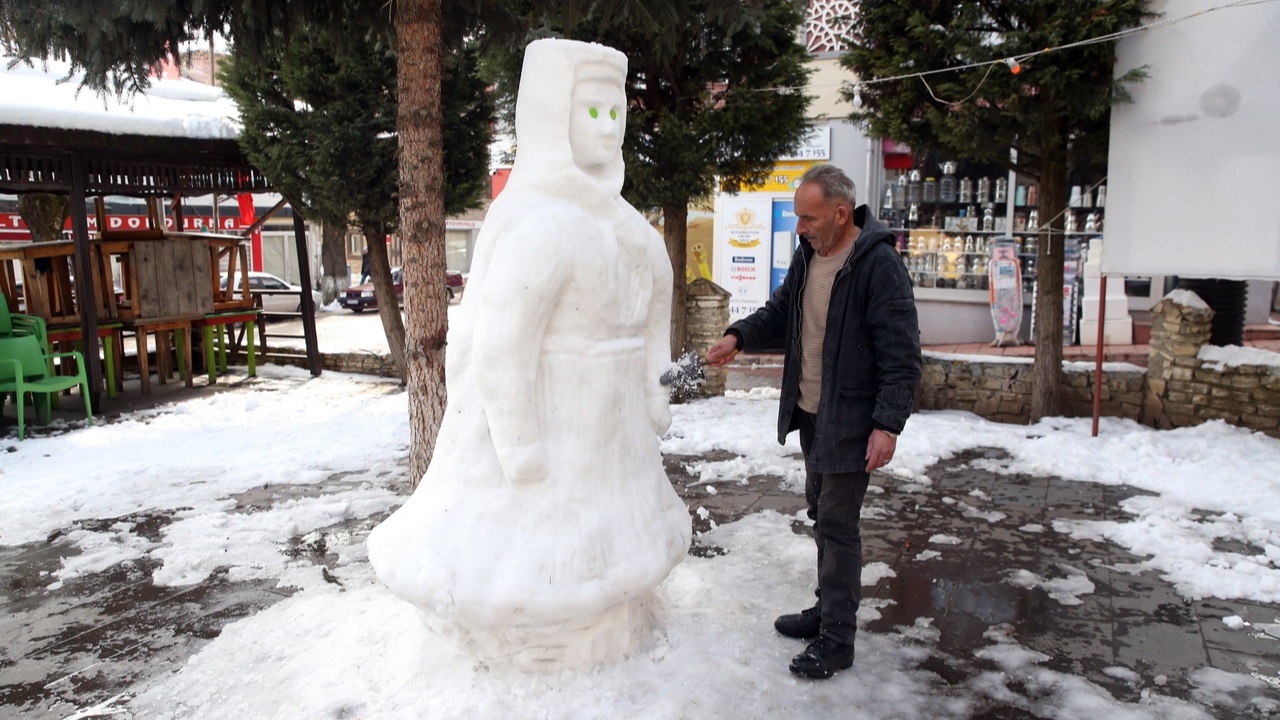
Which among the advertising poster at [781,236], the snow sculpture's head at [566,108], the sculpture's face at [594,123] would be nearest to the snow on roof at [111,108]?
the snow sculpture's head at [566,108]

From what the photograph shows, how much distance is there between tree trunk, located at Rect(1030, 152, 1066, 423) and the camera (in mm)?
7555

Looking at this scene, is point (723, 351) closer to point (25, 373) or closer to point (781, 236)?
point (25, 373)

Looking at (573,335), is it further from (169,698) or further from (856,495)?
(169,698)

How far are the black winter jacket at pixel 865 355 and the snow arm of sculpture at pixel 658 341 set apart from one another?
0.60m

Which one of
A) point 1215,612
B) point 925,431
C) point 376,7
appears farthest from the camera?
point 925,431

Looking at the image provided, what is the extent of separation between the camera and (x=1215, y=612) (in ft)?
13.1

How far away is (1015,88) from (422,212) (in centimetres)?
471

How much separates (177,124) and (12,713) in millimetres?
7600

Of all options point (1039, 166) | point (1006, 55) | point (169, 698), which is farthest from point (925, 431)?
point (169, 698)

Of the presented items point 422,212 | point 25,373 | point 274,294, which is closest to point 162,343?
point 25,373

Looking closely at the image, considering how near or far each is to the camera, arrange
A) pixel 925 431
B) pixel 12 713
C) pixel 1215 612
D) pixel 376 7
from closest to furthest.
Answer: pixel 12 713, pixel 1215 612, pixel 376 7, pixel 925 431

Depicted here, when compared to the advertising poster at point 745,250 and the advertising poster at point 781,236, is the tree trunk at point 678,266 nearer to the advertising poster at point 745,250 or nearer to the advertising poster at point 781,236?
the advertising poster at point 745,250

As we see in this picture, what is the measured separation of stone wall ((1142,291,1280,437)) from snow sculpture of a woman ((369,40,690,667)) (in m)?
5.99

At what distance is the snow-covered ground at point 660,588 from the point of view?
3135 millimetres
